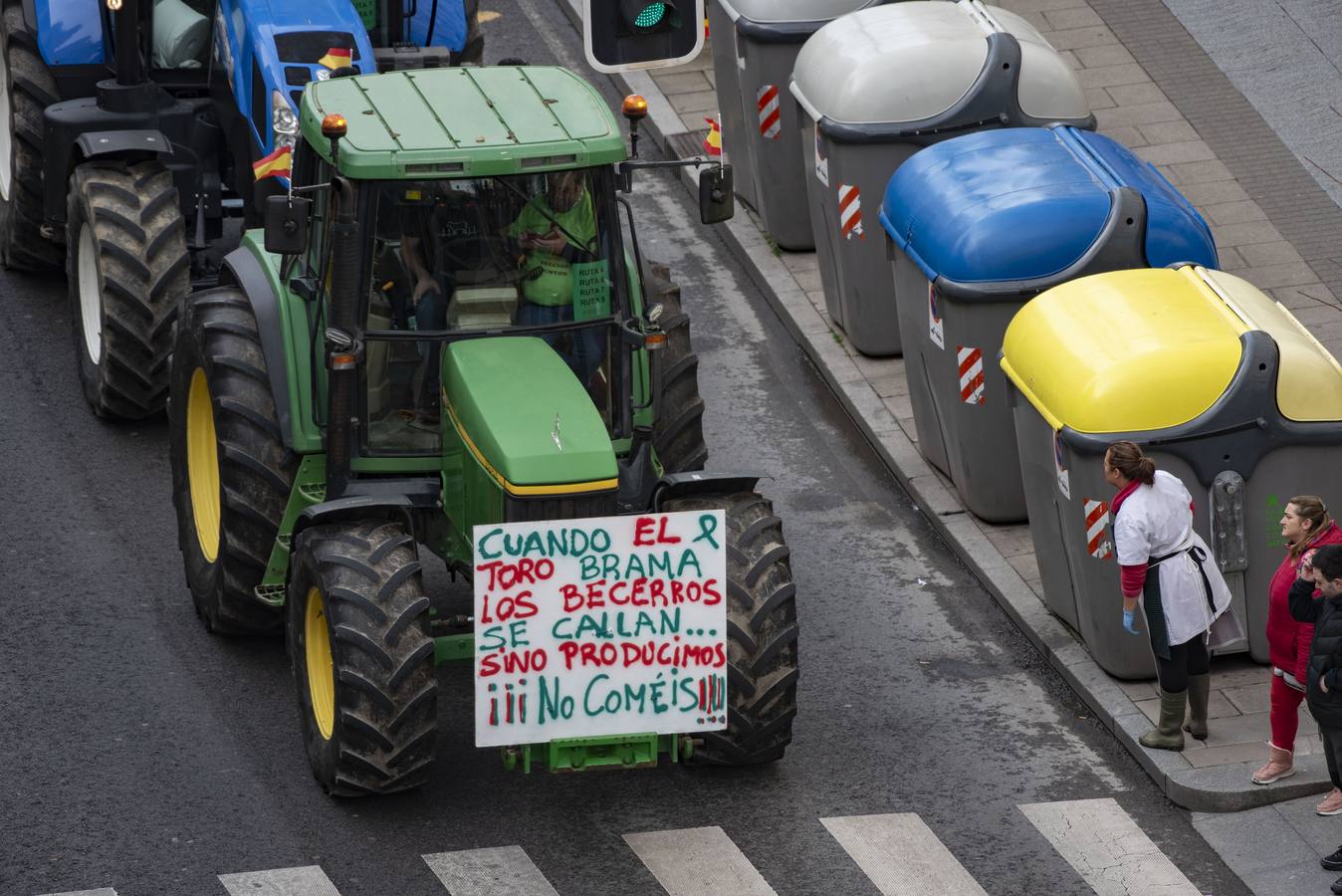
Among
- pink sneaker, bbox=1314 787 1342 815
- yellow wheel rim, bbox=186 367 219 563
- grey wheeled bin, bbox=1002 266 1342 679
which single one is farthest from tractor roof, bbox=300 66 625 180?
pink sneaker, bbox=1314 787 1342 815

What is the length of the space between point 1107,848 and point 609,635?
2.29 meters

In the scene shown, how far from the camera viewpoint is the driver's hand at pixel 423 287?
33.1 ft

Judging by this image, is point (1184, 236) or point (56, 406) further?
point (56, 406)

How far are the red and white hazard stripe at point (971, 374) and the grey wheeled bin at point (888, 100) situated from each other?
5.52ft

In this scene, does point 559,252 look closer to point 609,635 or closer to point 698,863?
point 609,635

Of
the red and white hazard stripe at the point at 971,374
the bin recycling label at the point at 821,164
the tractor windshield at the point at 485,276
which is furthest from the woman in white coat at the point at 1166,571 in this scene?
the bin recycling label at the point at 821,164

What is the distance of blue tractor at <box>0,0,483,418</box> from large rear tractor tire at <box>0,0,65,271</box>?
12 millimetres

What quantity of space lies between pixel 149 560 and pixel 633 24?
394cm

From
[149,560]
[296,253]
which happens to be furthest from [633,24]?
[149,560]

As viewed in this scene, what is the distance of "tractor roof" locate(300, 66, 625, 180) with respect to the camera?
32.2ft

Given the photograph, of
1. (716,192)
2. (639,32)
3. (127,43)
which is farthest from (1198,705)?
(127,43)

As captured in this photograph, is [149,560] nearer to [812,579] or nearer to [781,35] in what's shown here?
[812,579]

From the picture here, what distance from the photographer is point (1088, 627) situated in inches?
448

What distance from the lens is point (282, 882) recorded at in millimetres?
9703
